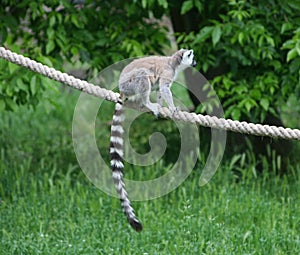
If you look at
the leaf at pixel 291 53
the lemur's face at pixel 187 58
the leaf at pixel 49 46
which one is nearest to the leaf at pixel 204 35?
the leaf at pixel 291 53

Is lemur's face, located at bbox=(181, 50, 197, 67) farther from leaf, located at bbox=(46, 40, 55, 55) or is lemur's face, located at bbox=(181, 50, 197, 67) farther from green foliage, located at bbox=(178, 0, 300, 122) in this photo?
leaf, located at bbox=(46, 40, 55, 55)

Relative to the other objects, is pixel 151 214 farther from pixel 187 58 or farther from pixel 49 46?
pixel 49 46

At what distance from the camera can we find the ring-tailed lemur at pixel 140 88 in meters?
2.94

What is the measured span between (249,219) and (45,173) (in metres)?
1.56

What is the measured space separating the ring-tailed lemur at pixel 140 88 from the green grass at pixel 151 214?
0.55m

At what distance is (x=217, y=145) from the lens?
493 centimetres

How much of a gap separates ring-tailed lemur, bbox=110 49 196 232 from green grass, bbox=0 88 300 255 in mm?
547

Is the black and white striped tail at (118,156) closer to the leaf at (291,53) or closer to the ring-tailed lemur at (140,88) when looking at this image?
the ring-tailed lemur at (140,88)

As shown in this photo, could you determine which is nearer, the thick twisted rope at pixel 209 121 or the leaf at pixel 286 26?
the thick twisted rope at pixel 209 121

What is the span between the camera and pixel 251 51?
14.0 feet

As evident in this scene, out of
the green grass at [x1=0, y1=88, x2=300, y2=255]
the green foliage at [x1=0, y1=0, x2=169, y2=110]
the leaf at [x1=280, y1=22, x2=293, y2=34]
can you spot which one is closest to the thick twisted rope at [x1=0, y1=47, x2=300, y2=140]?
the green grass at [x1=0, y1=88, x2=300, y2=255]

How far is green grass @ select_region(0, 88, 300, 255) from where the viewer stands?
3.43 metres

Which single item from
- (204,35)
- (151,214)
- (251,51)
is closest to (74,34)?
(204,35)

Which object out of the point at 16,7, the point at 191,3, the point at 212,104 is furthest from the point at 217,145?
the point at 16,7
